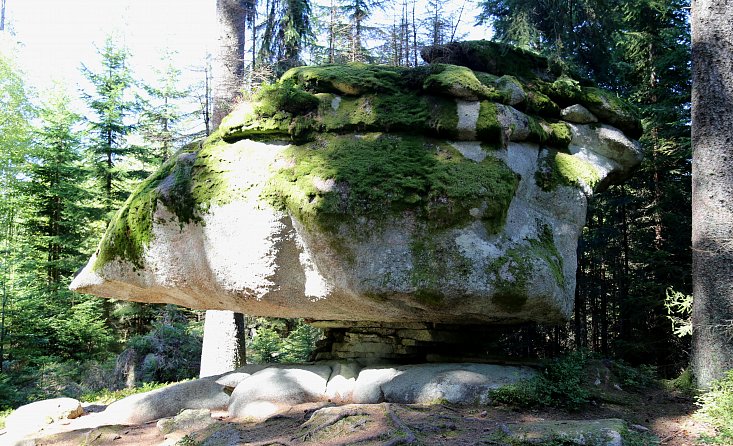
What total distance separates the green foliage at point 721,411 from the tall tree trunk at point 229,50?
9.41 metres

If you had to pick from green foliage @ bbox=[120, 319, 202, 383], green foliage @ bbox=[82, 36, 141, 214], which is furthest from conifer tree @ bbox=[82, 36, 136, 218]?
green foliage @ bbox=[120, 319, 202, 383]

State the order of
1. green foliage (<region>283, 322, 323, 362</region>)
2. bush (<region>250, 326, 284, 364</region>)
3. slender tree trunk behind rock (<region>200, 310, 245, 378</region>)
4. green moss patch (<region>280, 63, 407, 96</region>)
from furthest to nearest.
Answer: bush (<region>250, 326, 284, 364</region>)
green foliage (<region>283, 322, 323, 362</region>)
slender tree trunk behind rock (<region>200, 310, 245, 378</region>)
green moss patch (<region>280, 63, 407, 96</region>)

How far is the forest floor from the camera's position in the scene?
4.51 m

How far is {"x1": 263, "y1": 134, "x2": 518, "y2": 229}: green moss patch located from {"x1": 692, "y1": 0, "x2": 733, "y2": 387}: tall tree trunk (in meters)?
2.87

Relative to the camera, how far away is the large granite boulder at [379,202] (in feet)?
18.8

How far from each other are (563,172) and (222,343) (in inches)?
277

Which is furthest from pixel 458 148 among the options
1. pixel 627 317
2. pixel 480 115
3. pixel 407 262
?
pixel 627 317

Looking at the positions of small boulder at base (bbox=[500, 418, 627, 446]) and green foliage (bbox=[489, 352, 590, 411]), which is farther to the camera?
green foliage (bbox=[489, 352, 590, 411])

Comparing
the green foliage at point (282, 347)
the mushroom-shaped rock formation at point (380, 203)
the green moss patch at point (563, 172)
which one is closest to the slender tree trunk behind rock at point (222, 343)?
the green foliage at point (282, 347)

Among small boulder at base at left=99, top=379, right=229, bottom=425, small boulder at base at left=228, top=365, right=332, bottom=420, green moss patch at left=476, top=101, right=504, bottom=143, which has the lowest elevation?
small boulder at base at left=99, top=379, right=229, bottom=425

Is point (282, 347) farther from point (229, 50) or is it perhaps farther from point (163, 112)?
point (163, 112)

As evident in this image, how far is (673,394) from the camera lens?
21.5 ft

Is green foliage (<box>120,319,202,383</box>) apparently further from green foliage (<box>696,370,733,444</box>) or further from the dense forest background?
green foliage (<box>696,370,733,444</box>)

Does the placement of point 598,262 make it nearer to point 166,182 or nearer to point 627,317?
point 627,317
